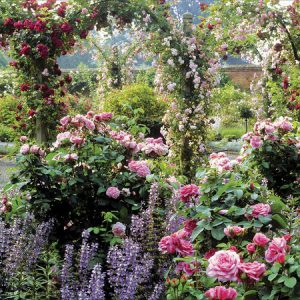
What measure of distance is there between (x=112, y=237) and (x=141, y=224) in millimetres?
228

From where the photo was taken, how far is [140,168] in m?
3.02

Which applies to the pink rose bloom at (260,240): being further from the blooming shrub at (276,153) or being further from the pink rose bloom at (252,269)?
the blooming shrub at (276,153)

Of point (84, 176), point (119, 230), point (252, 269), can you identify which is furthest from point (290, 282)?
point (84, 176)

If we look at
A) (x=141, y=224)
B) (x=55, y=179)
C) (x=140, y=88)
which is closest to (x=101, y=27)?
(x=140, y=88)

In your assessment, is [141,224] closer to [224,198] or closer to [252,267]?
[224,198]

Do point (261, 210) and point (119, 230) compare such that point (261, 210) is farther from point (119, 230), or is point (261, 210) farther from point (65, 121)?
point (65, 121)

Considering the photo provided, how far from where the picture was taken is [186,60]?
6.78 m

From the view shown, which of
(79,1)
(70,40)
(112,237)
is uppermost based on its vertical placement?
(79,1)

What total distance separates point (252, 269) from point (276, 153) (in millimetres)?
2244

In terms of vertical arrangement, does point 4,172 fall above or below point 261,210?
below

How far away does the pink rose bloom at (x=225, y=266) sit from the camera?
1670 millimetres

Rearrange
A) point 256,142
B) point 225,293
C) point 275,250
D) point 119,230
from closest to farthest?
point 225,293
point 275,250
point 119,230
point 256,142

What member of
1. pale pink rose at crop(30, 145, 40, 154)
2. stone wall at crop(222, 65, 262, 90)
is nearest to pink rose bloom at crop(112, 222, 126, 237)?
pale pink rose at crop(30, 145, 40, 154)

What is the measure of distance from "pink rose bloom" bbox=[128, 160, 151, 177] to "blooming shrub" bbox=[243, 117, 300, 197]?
101cm
